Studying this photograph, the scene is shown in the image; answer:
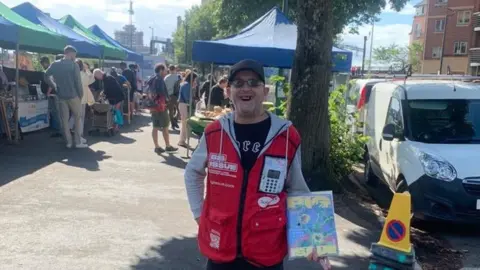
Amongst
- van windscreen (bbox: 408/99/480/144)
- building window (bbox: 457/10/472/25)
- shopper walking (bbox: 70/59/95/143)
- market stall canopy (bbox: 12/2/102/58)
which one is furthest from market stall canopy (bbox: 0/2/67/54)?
building window (bbox: 457/10/472/25)

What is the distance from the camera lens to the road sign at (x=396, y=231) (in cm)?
282

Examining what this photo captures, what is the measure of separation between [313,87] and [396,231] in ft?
14.7

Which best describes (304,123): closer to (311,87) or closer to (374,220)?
(311,87)

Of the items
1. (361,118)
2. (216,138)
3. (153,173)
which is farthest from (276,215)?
(361,118)

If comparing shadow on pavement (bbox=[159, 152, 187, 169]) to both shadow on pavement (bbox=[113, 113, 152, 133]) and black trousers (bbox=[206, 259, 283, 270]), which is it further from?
black trousers (bbox=[206, 259, 283, 270])

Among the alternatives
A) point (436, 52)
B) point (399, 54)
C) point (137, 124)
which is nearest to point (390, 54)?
point (399, 54)

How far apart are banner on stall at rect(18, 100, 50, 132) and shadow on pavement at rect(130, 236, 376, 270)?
756 cm

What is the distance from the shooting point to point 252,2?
23.9 m

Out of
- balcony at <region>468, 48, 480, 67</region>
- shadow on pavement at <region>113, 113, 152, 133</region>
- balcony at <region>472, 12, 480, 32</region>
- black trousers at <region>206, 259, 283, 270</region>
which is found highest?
balcony at <region>472, 12, 480, 32</region>

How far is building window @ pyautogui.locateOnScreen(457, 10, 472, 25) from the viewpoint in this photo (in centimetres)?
5594

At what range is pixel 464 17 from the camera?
186 ft

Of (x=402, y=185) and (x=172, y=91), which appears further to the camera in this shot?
(x=172, y=91)

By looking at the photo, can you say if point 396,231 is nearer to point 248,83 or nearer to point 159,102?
point 248,83

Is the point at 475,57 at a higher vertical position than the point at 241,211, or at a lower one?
higher
